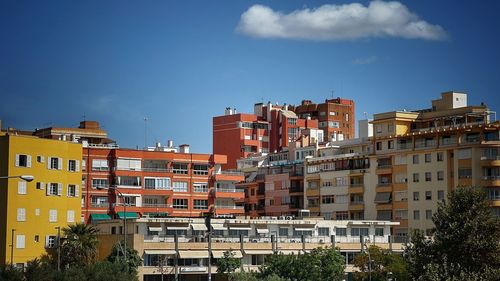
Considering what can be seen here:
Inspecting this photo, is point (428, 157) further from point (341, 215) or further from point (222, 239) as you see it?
point (222, 239)

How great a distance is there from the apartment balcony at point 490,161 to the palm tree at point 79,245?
49.0 meters

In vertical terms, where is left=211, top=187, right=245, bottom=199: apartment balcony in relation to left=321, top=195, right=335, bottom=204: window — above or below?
above

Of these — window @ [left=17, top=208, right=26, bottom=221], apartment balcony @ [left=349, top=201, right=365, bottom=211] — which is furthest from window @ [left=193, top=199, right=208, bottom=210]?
window @ [left=17, top=208, right=26, bottom=221]

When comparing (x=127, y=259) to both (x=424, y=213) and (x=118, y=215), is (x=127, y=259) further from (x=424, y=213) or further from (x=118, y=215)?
(x=424, y=213)

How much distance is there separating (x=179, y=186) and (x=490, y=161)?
1559 inches

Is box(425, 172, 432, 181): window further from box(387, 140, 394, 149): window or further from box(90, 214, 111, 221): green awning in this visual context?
box(90, 214, 111, 221): green awning

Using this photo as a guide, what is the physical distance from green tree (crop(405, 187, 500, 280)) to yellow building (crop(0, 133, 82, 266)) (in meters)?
46.4

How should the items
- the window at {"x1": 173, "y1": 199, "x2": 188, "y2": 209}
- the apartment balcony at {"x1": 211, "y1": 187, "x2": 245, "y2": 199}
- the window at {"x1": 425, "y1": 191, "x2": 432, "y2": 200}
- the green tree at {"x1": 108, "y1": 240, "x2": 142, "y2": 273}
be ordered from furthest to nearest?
the apartment balcony at {"x1": 211, "y1": 187, "x2": 245, "y2": 199} < the window at {"x1": 173, "y1": 199, "x2": 188, "y2": 209} < the window at {"x1": 425, "y1": 191, "x2": 432, "y2": 200} < the green tree at {"x1": 108, "y1": 240, "x2": 142, "y2": 273}

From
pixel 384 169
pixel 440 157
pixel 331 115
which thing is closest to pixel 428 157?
pixel 440 157

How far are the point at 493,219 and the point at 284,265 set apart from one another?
3038cm

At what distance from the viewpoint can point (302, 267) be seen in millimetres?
95562

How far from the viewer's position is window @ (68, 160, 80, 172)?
108000 mm

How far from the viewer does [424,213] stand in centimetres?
12712

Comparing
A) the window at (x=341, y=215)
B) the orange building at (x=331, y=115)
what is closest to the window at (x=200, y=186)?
the window at (x=341, y=215)
